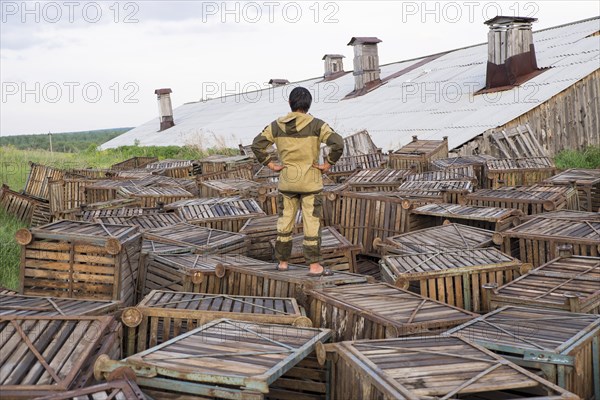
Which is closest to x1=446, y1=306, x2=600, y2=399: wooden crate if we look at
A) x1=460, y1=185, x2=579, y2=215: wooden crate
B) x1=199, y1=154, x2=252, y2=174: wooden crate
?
x1=460, y1=185, x2=579, y2=215: wooden crate

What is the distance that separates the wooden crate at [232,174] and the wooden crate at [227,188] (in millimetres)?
1277

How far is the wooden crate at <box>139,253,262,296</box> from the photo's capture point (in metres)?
7.55

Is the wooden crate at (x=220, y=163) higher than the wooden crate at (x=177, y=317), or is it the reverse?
the wooden crate at (x=220, y=163)

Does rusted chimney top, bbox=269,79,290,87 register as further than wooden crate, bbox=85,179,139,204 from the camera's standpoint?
Yes

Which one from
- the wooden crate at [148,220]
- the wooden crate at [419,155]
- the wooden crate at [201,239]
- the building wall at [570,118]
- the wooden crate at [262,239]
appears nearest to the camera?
the wooden crate at [201,239]

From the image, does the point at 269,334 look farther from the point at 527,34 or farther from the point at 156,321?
the point at 527,34

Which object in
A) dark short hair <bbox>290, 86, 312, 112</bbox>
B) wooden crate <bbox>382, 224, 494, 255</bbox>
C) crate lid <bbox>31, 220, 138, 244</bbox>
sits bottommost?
wooden crate <bbox>382, 224, 494, 255</bbox>

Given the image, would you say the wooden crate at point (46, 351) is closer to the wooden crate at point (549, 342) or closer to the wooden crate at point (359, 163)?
the wooden crate at point (549, 342)

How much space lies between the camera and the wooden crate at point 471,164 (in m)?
14.4

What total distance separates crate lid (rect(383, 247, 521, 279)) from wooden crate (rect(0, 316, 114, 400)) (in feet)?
11.9

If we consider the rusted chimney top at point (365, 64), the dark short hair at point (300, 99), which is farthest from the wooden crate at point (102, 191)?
the rusted chimney top at point (365, 64)

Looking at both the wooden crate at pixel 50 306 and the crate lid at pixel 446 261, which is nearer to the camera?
the wooden crate at pixel 50 306

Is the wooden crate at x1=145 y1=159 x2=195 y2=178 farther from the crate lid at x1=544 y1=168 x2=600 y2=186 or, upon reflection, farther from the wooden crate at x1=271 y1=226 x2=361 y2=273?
the crate lid at x1=544 y1=168 x2=600 y2=186

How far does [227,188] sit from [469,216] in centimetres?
561
